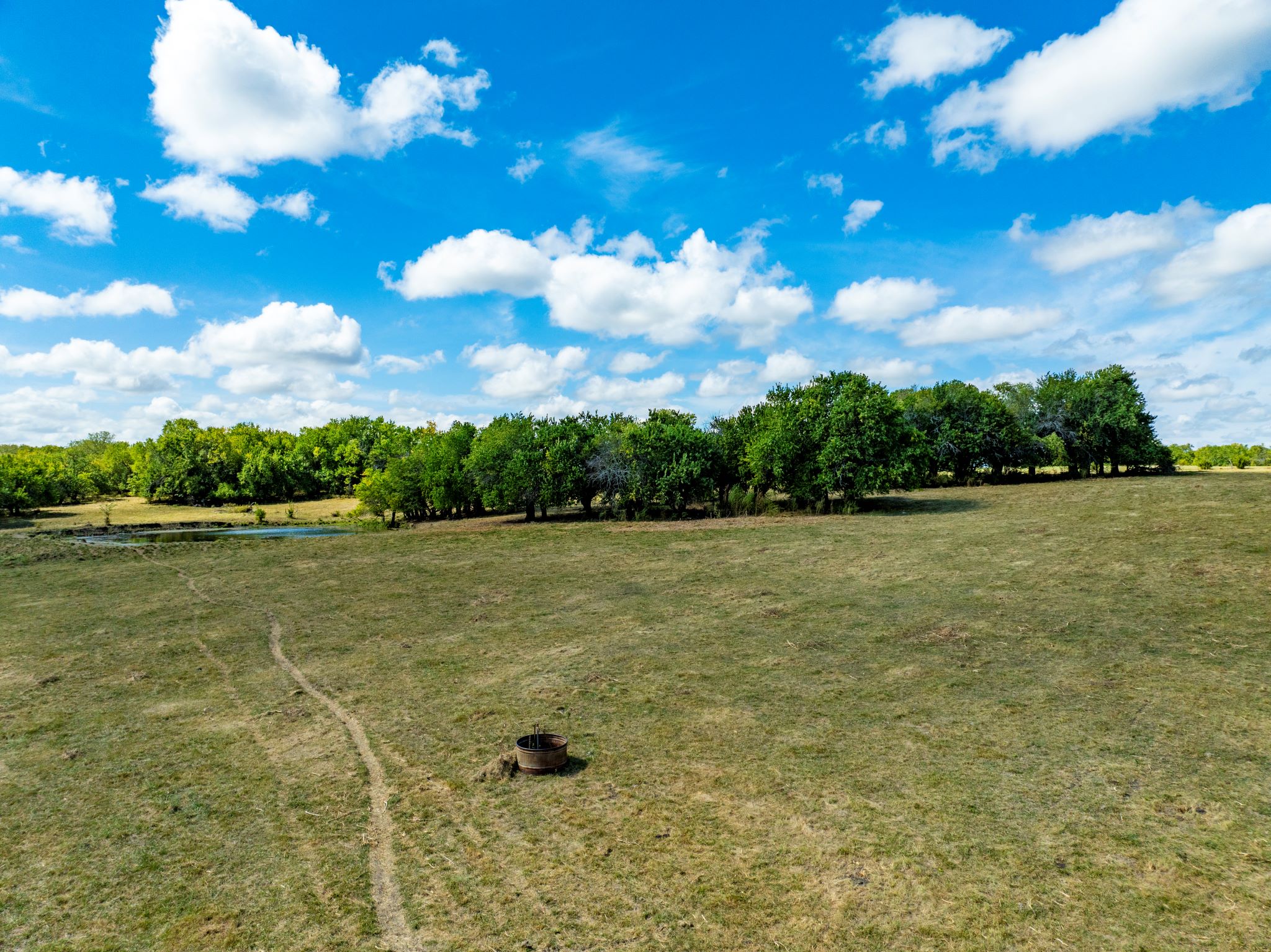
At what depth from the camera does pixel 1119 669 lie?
15016 mm

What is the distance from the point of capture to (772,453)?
167 ft

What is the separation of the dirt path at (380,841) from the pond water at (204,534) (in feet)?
141

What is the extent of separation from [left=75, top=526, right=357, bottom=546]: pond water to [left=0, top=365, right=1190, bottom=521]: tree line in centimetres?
569

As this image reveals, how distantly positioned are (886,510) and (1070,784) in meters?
42.5

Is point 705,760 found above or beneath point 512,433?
beneath

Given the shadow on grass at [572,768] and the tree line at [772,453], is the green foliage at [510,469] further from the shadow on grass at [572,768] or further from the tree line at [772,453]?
the shadow on grass at [572,768]

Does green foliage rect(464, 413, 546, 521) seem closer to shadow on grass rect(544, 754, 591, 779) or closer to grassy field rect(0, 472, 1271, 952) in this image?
grassy field rect(0, 472, 1271, 952)

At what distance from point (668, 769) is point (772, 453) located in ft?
137

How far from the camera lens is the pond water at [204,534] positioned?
51.6m

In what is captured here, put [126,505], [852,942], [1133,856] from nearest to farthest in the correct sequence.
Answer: [852,942] → [1133,856] → [126,505]

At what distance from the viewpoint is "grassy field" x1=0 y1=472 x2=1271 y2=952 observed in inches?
292

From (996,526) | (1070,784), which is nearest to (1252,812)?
(1070,784)

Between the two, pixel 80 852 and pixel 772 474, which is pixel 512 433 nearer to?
pixel 772 474

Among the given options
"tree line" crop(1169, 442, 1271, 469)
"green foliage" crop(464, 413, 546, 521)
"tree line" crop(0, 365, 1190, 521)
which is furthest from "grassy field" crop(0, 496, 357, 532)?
"tree line" crop(1169, 442, 1271, 469)
